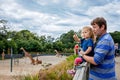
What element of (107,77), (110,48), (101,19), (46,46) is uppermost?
(101,19)

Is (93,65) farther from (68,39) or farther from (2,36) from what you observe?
(68,39)

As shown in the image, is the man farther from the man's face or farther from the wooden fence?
the wooden fence

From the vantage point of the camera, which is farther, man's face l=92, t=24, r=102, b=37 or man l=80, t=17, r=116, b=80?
man's face l=92, t=24, r=102, b=37

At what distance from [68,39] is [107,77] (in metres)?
117

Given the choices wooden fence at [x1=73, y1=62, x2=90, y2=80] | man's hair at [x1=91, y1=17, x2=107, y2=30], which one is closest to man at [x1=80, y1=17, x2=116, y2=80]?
man's hair at [x1=91, y1=17, x2=107, y2=30]

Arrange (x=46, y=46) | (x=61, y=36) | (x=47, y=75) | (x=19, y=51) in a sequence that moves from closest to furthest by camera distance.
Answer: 1. (x=47, y=75)
2. (x=19, y=51)
3. (x=46, y=46)
4. (x=61, y=36)

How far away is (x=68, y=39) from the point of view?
398ft

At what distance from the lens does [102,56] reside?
3.89 meters

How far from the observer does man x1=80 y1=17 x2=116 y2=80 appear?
3.92 meters

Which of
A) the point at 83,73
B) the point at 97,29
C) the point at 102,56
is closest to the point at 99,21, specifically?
the point at 97,29

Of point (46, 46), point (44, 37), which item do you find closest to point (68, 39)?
point (44, 37)

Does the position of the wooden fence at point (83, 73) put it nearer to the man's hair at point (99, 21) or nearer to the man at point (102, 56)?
the man at point (102, 56)

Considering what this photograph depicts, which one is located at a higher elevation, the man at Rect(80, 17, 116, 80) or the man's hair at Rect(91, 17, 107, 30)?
the man's hair at Rect(91, 17, 107, 30)

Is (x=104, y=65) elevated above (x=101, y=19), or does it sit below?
below
